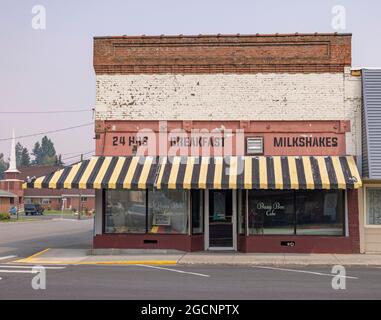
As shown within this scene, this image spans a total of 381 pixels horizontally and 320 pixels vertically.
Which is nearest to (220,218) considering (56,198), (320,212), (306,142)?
(320,212)

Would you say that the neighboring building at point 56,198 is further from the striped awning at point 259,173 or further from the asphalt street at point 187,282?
the asphalt street at point 187,282

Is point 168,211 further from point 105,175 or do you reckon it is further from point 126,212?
point 105,175

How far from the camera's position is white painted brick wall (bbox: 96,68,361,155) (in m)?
21.5

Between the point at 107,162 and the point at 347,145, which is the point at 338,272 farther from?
the point at 107,162

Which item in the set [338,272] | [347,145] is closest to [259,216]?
[347,145]

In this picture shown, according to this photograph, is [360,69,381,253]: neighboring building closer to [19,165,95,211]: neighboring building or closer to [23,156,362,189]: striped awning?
[23,156,362,189]: striped awning

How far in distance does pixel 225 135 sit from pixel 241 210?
8.85 feet

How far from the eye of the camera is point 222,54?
856 inches

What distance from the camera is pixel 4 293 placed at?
12344mm

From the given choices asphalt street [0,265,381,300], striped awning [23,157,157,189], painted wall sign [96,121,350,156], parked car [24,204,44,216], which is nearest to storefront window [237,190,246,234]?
painted wall sign [96,121,350,156]

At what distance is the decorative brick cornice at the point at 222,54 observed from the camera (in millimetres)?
21469

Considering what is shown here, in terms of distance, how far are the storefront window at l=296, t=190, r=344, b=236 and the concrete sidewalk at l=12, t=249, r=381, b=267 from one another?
1.04m

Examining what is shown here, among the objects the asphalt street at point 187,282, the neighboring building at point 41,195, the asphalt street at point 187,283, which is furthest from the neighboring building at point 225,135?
the neighboring building at point 41,195

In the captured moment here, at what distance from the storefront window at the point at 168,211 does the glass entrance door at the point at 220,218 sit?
1097mm
